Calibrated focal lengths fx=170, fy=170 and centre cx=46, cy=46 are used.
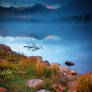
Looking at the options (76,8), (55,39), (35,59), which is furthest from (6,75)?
(76,8)

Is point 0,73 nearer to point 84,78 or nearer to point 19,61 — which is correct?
point 19,61

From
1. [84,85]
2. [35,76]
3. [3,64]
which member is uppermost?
[3,64]

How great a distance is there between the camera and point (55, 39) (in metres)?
2.96

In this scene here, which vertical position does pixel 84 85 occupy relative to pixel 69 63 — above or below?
below

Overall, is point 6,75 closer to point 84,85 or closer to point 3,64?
point 3,64

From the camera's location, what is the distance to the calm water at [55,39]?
2791 millimetres

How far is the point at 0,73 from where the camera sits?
9.05 ft

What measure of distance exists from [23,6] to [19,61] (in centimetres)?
100

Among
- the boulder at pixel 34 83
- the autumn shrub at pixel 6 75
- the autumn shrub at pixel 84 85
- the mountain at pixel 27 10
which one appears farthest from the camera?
the mountain at pixel 27 10

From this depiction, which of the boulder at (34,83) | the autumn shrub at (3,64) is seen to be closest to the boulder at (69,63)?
the boulder at (34,83)

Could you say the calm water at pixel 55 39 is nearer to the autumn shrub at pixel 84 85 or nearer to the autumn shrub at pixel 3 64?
the autumn shrub at pixel 3 64

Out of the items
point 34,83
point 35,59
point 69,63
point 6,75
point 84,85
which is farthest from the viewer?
point 35,59

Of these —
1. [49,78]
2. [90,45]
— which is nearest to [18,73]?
[49,78]

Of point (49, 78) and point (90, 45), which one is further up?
point (90, 45)
